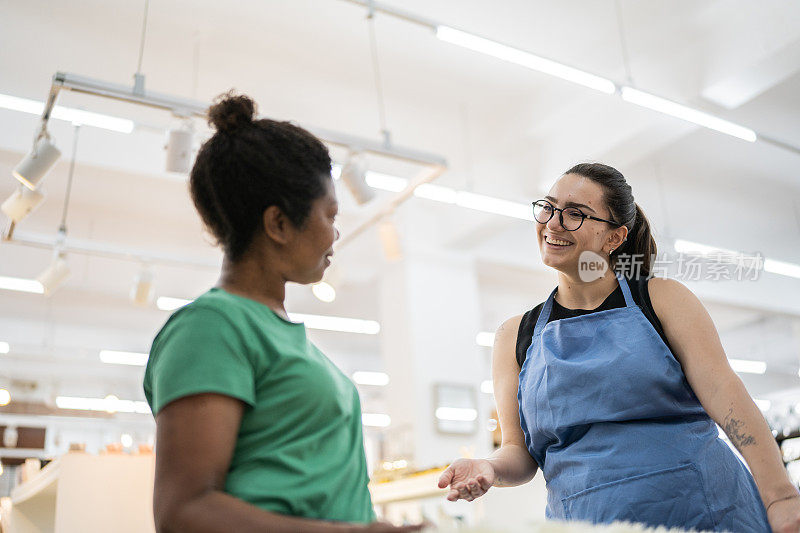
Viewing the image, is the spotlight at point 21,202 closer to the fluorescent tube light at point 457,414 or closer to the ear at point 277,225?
the ear at point 277,225

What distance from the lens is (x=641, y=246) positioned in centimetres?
188

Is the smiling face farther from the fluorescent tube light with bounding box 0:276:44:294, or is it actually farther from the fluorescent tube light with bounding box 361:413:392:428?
the fluorescent tube light with bounding box 361:413:392:428

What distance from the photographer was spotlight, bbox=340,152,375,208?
4426 millimetres

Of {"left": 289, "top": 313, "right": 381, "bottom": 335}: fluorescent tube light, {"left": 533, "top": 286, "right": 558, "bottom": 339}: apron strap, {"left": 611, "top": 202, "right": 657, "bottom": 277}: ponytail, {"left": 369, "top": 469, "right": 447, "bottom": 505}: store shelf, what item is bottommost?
{"left": 369, "top": 469, "right": 447, "bottom": 505}: store shelf

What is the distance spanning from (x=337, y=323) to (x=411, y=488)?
6.39 metres

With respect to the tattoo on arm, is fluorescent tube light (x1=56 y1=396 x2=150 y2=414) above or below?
above

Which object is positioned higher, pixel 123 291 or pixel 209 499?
pixel 123 291

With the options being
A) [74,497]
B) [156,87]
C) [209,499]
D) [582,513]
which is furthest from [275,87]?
[209,499]

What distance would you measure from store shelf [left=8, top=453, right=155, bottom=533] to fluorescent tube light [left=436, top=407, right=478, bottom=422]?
157 inches

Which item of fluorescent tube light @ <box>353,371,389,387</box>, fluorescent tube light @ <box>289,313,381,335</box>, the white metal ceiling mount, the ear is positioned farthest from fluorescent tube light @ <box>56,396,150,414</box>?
the ear

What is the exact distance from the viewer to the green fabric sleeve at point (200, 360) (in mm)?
881

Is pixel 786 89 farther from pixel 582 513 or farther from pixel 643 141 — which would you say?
pixel 582 513

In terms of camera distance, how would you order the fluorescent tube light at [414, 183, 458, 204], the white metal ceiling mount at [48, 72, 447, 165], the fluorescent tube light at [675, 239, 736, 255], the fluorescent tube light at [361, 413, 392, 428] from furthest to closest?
A: 1. the fluorescent tube light at [361, 413, 392, 428]
2. the fluorescent tube light at [675, 239, 736, 255]
3. the fluorescent tube light at [414, 183, 458, 204]
4. the white metal ceiling mount at [48, 72, 447, 165]

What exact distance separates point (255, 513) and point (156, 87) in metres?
5.73
